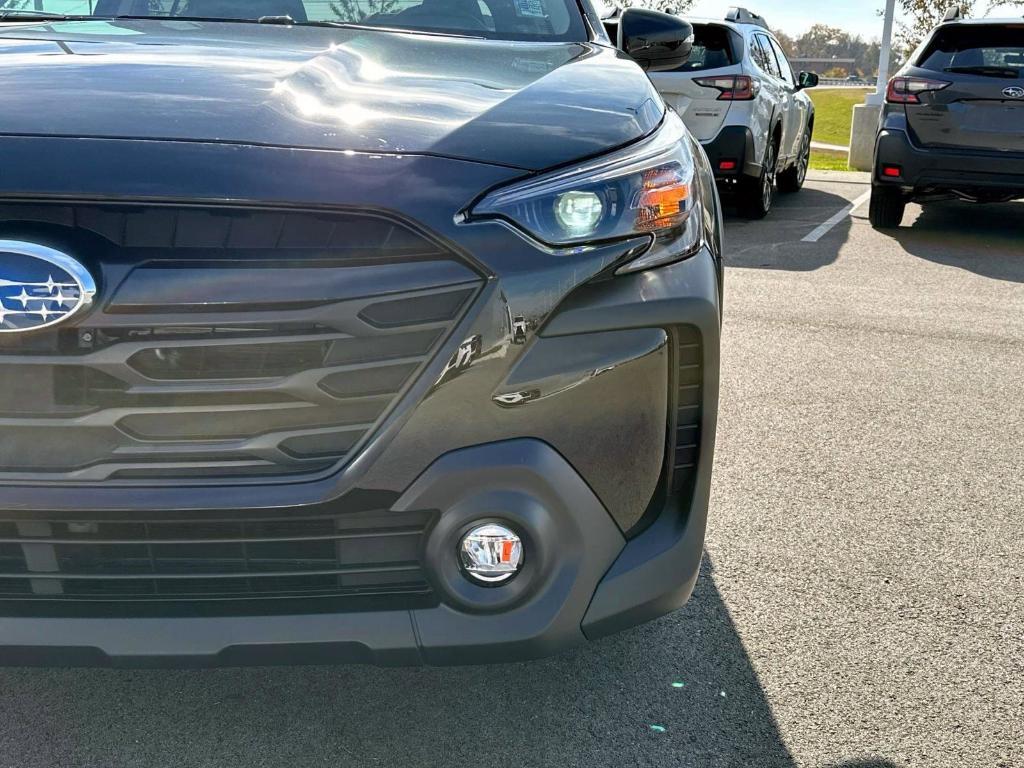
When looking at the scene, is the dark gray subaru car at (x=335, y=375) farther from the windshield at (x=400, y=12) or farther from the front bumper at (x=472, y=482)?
the windshield at (x=400, y=12)

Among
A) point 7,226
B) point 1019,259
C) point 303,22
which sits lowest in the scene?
point 1019,259

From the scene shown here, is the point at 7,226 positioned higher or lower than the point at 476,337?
higher

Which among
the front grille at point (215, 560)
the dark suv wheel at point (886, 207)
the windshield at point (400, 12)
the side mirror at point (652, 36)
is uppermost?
the windshield at point (400, 12)

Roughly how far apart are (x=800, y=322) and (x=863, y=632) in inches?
133

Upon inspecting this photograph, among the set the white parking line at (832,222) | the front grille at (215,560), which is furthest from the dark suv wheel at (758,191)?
the front grille at (215,560)

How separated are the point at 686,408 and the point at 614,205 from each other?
38 centimetres

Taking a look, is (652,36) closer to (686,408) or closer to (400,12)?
(400,12)

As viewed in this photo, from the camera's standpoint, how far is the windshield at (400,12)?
306 centimetres

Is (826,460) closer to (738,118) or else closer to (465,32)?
(465,32)

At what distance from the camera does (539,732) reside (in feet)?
7.07

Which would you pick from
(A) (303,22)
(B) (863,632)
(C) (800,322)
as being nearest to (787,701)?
(B) (863,632)

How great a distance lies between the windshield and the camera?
3.06m

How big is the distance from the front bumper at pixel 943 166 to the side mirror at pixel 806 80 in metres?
3.02

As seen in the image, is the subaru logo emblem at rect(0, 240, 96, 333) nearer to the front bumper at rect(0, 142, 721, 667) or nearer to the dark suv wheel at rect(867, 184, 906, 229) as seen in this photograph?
the front bumper at rect(0, 142, 721, 667)
